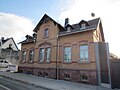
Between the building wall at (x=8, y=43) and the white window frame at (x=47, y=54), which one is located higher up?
the building wall at (x=8, y=43)

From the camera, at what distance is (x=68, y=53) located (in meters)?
16.9

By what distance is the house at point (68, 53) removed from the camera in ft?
46.3

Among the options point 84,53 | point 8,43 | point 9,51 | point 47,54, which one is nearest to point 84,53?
point 84,53

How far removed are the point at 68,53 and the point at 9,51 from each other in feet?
114

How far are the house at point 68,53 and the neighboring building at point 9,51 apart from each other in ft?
77.5

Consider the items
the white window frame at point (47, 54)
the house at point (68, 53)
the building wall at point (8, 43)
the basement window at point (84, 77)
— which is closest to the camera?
the house at point (68, 53)

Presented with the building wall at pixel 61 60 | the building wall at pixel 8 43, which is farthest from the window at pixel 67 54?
the building wall at pixel 8 43

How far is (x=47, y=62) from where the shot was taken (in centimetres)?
1856

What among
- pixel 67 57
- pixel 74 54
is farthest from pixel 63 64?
pixel 74 54

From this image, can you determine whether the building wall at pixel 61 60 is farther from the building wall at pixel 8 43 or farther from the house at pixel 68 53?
the building wall at pixel 8 43

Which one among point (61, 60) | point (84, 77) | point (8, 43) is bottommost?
point (84, 77)

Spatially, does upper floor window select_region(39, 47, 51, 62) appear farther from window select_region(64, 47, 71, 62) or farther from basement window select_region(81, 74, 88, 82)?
basement window select_region(81, 74, 88, 82)

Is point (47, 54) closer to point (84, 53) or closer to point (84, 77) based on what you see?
point (84, 53)

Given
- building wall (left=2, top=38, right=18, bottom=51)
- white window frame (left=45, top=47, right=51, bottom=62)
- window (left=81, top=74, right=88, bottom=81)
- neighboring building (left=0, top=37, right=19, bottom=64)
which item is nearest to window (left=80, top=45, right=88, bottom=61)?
window (left=81, top=74, right=88, bottom=81)
